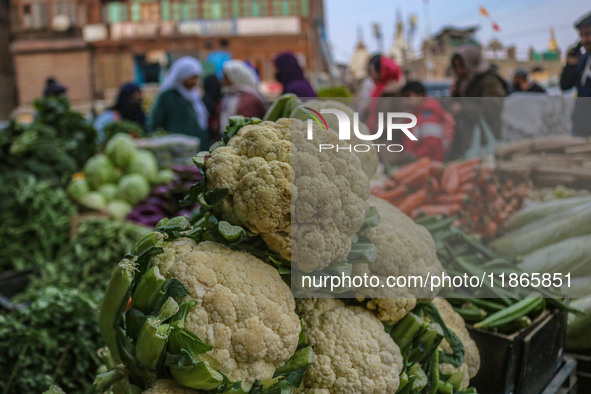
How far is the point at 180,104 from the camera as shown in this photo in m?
5.00

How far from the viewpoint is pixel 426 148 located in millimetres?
1376

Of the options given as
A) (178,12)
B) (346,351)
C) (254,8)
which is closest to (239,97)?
(346,351)

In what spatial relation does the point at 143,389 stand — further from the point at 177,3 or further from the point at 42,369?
the point at 177,3

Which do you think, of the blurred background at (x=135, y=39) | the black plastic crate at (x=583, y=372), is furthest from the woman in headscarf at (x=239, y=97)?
the blurred background at (x=135, y=39)

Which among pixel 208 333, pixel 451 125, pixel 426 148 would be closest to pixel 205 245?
pixel 208 333

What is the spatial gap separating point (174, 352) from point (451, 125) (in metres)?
0.99

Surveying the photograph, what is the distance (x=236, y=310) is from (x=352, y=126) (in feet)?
1.57

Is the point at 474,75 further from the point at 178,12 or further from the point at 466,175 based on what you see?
the point at 178,12

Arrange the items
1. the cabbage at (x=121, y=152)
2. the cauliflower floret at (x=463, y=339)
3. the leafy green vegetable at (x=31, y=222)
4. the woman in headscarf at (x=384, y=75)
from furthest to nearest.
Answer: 1. the woman in headscarf at (x=384, y=75)
2. the cabbage at (x=121, y=152)
3. the leafy green vegetable at (x=31, y=222)
4. the cauliflower floret at (x=463, y=339)

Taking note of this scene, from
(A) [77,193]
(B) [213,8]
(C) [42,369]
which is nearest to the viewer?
(C) [42,369]

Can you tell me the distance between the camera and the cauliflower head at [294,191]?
954 millimetres

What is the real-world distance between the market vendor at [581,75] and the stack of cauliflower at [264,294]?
65cm

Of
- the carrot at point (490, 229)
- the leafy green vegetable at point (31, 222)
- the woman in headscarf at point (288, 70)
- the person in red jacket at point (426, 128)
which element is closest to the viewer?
the person in red jacket at point (426, 128)

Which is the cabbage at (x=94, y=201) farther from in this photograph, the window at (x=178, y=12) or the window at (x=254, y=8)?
the window at (x=178, y=12)
